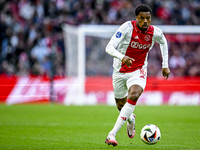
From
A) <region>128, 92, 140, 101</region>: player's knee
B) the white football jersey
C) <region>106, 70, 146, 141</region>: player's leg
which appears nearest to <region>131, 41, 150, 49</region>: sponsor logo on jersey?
the white football jersey

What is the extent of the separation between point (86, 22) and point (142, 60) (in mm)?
13862

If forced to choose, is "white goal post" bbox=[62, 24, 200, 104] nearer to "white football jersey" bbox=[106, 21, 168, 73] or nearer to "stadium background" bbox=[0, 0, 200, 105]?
"stadium background" bbox=[0, 0, 200, 105]

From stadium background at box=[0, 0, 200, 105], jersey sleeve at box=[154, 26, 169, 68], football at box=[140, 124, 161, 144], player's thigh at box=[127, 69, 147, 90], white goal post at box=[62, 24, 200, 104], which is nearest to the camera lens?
football at box=[140, 124, 161, 144]

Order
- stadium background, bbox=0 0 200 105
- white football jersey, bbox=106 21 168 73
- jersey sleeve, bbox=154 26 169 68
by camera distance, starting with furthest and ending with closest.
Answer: stadium background, bbox=0 0 200 105 < jersey sleeve, bbox=154 26 169 68 < white football jersey, bbox=106 21 168 73

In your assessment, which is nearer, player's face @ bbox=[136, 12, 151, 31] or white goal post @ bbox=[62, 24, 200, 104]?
player's face @ bbox=[136, 12, 151, 31]

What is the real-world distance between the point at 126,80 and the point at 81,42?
10.3 metres

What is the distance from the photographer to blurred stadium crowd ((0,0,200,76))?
18.1m

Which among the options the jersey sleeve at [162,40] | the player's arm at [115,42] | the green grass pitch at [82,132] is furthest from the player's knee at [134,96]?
the jersey sleeve at [162,40]

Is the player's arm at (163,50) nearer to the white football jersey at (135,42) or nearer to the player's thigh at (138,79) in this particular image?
the white football jersey at (135,42)

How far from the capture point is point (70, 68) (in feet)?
56.2

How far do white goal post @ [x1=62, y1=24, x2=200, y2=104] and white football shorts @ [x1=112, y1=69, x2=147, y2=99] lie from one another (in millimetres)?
9491

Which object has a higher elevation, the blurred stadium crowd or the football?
the blurred stadium crowd

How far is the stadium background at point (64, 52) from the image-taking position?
53.5 ft

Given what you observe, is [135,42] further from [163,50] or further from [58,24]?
[58,24]
